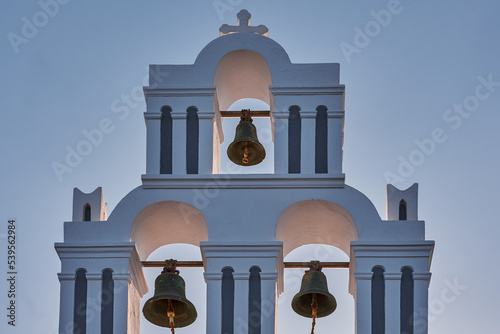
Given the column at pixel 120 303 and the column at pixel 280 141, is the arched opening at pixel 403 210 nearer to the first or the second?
the column at pixel 280 141

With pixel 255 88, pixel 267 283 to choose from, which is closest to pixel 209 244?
pixel 267 283

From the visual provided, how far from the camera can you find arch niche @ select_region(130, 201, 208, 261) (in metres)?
33.0

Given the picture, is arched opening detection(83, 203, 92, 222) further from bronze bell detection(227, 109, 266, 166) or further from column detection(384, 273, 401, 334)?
column detection(384, 273, 401, 334)

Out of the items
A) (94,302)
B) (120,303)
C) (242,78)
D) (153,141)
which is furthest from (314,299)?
(242,78)

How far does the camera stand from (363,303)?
32.0 m

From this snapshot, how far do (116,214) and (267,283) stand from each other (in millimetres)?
2784

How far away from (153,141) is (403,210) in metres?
4.33

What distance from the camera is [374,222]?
32.6 meters

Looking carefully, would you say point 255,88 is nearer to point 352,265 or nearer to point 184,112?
point 184,112

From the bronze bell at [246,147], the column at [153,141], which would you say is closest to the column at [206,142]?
the bronze bell at [246,147]

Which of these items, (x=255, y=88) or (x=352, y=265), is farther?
(x=255, y=88)

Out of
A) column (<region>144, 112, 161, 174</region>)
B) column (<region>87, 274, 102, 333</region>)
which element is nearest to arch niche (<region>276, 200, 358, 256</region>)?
column (<region>144, 112, 161, 174</region>)

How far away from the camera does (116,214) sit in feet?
108

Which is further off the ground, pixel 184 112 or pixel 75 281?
pixel 184 112
